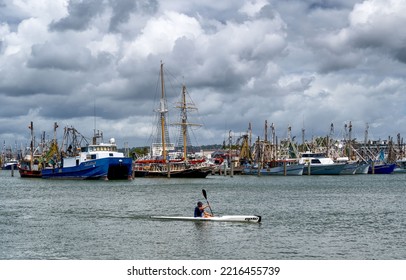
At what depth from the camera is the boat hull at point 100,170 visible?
117938 mm

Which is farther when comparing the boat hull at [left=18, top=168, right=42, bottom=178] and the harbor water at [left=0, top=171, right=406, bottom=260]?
the boat hull at [left=18, top=168, right=42, bottom=178]

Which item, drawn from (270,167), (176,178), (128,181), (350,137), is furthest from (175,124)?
(350,137)

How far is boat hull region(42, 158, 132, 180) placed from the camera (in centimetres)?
11794

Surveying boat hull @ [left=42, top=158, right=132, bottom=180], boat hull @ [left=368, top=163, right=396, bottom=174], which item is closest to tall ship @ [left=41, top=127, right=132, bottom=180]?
boat hull @ [left=42, top=158, right=132, bottom=180]

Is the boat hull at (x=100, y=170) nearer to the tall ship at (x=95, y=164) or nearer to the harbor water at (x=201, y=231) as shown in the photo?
the tall ship at (x=95, y=164)

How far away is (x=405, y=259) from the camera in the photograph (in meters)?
33.9

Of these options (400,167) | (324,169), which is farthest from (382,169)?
(324,169)

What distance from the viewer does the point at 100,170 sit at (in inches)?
4653

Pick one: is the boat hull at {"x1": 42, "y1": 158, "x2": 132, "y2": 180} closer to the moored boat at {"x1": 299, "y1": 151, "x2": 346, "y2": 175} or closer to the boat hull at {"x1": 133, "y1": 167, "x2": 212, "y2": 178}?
the boat hull at {"x1": 133, "y1": 167, "x2": 212, "y2": 178}

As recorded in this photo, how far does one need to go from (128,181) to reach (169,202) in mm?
52004

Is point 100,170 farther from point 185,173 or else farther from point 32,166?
point 32,166

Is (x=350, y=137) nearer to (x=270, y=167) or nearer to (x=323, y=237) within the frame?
(x=270, y=167)

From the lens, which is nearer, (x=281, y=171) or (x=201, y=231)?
(x=201, y=231)

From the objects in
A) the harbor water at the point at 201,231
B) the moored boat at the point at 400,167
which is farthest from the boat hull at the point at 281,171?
the harbor water at the point at 201,231
